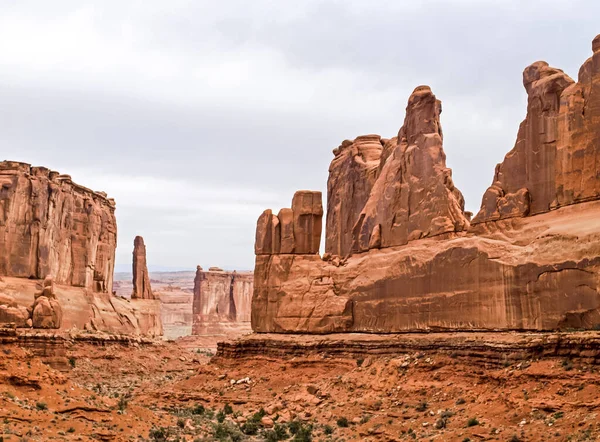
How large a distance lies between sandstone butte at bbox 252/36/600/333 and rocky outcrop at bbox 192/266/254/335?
7526 centimetres

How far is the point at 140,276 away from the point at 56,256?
863 inches

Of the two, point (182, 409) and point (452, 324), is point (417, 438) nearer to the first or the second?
point (452, 324)

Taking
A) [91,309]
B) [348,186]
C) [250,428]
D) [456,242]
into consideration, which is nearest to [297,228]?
[348,186]

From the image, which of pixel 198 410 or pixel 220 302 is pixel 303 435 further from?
pixel 220 302

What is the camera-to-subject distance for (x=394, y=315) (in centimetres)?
4166

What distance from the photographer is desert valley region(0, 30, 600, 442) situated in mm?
29703

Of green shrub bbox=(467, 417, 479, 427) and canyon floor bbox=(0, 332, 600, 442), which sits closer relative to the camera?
canyon floor bbox=(0, 332, 600, 442)

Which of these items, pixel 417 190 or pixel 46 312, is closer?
pixel 417 190

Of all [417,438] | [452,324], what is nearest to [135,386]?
[452,324]

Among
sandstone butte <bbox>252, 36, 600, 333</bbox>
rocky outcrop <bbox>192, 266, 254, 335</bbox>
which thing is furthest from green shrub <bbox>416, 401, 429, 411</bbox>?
rocky outcrop <bbox>192, 266, 254, 335</bbox>

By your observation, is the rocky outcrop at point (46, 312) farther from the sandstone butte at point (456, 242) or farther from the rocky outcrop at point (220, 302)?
the rocky outcrop at point (220, 302)

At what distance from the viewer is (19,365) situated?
99.3ft

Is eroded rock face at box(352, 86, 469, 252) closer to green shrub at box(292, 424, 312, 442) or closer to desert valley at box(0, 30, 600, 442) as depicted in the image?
desert valley at box(0, 30, 600, 442)

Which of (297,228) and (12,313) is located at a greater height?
(297,228)
